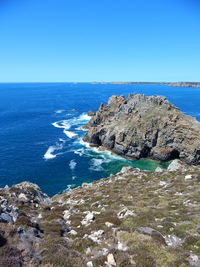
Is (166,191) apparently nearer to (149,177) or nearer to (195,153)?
(149,177)

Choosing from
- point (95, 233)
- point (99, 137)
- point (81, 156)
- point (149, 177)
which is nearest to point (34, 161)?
point (81, 156)

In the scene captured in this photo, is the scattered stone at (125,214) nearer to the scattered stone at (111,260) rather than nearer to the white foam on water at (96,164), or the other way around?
the scattered stone at (111,260)

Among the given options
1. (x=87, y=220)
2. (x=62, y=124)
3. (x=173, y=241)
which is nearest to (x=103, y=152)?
(x=62, y=124)

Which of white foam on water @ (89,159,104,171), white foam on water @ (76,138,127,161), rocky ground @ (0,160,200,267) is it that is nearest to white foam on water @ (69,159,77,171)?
white foam on water @ (89,159,104,171)

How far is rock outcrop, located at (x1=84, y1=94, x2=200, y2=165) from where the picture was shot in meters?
70.8

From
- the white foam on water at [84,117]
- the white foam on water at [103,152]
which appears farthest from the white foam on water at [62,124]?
the white foam on water at [103,152]

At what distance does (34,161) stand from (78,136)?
103 ft

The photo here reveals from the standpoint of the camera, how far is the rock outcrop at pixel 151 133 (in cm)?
7081

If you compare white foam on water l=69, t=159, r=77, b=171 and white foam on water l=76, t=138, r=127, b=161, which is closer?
white foam on water l=69, t=159, r=77, b=171

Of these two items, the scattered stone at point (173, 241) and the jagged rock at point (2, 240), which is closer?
the jagged rock at point (2, 240)

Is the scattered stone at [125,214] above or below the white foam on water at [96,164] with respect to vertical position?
above

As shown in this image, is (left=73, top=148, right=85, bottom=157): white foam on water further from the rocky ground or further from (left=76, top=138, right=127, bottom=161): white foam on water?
the rocky ground

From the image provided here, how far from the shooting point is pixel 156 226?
15.9 meters

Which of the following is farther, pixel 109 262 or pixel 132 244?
pixel 132 244
